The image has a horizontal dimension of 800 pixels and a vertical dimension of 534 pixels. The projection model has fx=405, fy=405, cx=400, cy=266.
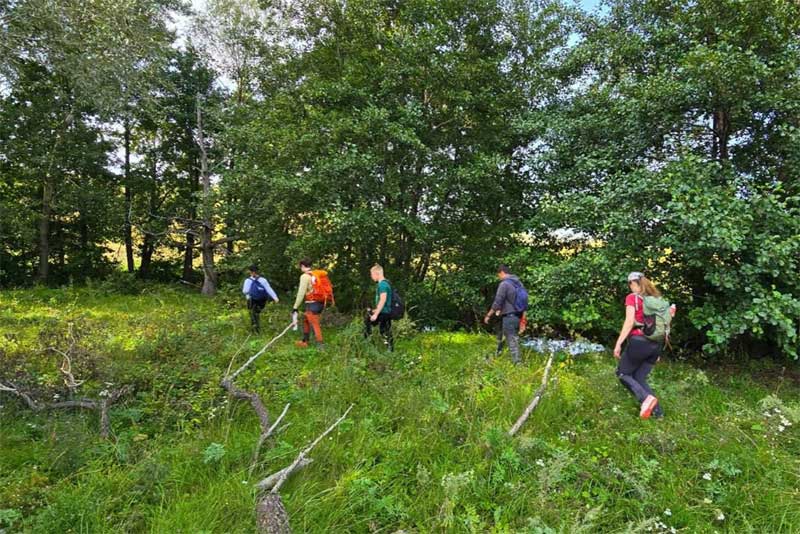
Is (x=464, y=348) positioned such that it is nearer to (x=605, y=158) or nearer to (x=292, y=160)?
(x=605, y=158)

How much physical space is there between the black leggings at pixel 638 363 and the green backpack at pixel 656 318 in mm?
95

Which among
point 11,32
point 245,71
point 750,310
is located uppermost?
point 245,71

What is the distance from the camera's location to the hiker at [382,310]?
688 cm

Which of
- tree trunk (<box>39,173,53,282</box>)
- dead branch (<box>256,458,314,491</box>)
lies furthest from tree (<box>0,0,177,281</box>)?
tree trunk (<box>39,173,53,282</box>)

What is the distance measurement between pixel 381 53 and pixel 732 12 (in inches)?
272

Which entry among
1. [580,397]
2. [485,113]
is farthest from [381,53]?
[580,397]

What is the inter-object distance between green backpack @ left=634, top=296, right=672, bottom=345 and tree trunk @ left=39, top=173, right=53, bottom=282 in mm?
21022

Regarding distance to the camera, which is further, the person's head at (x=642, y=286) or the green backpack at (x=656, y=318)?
the person's head at (x=642, y=286)

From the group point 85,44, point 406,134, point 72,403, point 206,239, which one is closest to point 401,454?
point 72,403

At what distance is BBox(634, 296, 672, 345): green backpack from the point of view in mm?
4594

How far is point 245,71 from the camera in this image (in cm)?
1650

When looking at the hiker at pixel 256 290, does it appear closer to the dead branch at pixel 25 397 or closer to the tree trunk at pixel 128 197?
the dead branch at pixel 25 397

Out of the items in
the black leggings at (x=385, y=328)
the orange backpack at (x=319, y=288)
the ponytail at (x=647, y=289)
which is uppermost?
the ponytail at (x=647, y=289)

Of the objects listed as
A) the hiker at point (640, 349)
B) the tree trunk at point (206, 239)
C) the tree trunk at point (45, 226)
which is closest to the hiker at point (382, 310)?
the hiker at point (640, 349)
